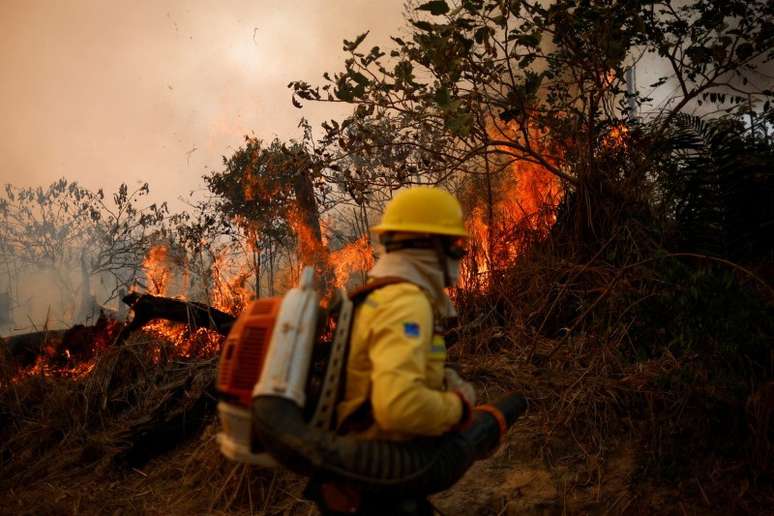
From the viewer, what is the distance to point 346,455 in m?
1.65

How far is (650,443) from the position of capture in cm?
365

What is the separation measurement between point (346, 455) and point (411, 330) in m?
0.44

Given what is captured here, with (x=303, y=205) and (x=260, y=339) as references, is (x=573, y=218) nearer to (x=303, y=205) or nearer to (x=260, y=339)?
(x=260, y=339)

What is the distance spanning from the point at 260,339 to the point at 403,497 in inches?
28.7

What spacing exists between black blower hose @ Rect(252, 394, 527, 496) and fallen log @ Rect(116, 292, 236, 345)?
13.2ft

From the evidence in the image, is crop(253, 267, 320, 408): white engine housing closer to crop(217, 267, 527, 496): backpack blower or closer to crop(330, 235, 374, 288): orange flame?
crop(217, 267, 527, 496): backpack blower

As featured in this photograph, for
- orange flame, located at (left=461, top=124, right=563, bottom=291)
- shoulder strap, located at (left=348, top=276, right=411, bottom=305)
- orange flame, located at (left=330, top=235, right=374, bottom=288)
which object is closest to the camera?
shoulder strap, located at (left=348, top=276, right=411, bottom=305)

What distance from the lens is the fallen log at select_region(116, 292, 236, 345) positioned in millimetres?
5508

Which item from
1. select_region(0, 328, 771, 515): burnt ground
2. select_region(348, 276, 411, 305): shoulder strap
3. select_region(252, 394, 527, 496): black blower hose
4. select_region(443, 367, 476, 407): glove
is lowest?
select_region(0, 328, 771, 515): burnt ground

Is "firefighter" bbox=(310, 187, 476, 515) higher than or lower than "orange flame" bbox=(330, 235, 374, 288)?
lower

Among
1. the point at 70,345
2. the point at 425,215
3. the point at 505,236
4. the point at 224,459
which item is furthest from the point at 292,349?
the point at 70,345

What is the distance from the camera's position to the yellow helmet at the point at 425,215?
1.97 meters

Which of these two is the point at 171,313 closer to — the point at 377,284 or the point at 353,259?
the point at 377,284

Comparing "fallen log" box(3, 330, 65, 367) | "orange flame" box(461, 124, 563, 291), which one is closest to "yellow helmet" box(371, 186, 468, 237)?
"orange flame" box(461, 124, 563, 291)
